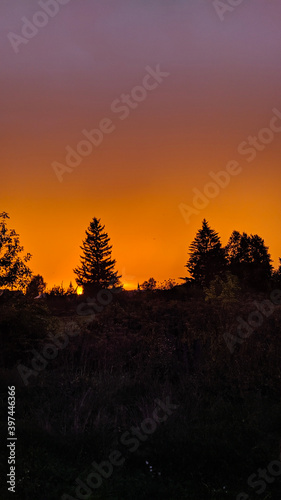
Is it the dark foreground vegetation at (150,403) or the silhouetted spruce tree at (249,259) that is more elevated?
the silhouetted spruce tree at (249,259)

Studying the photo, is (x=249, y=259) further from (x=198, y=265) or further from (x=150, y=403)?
(x=150, y=403)

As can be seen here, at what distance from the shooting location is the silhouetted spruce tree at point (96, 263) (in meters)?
73.6

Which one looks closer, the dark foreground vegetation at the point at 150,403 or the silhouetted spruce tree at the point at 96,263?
the dark foreground vegetation at the point at 150,403

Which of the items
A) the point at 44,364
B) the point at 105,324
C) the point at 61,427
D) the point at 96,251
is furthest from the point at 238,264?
the point at 61,427

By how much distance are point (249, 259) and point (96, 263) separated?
26.6 m

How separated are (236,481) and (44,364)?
266 inches

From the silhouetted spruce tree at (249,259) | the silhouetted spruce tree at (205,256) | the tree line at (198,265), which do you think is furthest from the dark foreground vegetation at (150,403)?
the silhouetted spruce tree at (205,256)

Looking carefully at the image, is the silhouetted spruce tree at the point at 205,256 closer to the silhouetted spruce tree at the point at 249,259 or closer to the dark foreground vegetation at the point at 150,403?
the silhouetted spruce tree at the point at 249,259

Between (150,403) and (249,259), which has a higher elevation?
(249,259)

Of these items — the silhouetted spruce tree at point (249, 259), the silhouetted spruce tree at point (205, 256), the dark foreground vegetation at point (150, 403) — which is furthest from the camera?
the silhouetted spruce tree at point (205, 256)

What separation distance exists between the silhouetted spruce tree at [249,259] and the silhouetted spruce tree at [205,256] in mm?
1438

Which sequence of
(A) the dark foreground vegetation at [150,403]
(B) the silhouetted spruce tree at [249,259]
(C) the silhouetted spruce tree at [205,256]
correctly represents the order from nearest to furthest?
(A) the dark foreground vegetation at [150,403] < (B) the silhouetted spruce tree at [249,259] < (C) the silhouetted spruce tree at [205,256]

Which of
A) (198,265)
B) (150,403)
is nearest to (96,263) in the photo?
(198,265)

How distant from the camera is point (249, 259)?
5797cm
